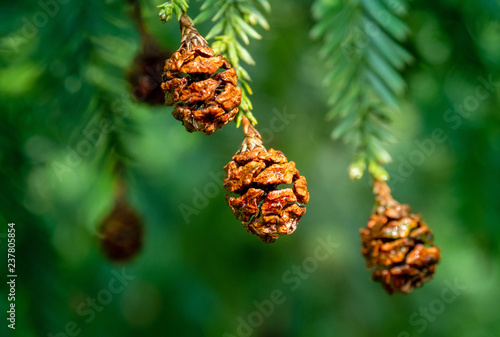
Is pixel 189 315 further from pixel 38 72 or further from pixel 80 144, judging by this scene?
pixel 38 72

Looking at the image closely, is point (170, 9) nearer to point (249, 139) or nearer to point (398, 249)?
point (249, 139)

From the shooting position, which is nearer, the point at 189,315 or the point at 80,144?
the point at 80,144

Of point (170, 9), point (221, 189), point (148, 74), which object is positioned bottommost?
point (221, 189)

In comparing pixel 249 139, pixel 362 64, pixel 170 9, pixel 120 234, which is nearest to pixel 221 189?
pixel 120 234

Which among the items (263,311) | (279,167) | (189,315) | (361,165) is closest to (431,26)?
(361,165)

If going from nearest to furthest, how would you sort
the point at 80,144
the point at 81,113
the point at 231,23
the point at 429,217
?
the point at 231,23, the point at 81,113, the point at 80,144, the point at 429,217

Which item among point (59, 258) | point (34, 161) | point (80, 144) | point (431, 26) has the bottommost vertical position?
point (59, 258)
